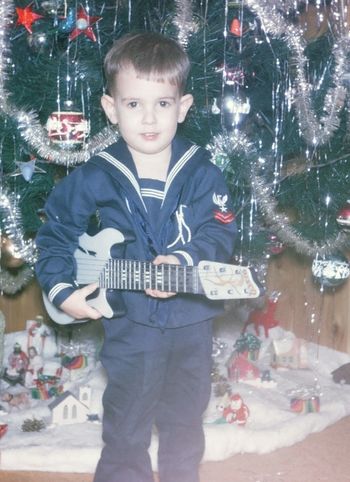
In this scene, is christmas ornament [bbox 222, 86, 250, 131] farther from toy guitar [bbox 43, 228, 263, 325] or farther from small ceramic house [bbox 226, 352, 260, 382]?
small ceramic house [bbox 226, 352, 260, 382]

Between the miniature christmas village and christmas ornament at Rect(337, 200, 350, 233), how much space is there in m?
0.45

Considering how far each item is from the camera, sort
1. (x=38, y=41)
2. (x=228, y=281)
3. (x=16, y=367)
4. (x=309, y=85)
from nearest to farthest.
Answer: (x=228, y=281) → (x=38, y=41) → (x=309, y=85) → (x=16, y=367)

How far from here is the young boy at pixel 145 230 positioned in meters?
1.60

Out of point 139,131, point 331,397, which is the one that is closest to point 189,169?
point 139,131

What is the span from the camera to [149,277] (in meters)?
1.54

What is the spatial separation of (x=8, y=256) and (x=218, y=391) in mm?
640

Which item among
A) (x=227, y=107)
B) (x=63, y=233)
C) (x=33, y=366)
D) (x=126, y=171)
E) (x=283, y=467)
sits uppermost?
(x=227, y=107)

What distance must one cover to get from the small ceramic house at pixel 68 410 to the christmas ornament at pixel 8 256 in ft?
1.13

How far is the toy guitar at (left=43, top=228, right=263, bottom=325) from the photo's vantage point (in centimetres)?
149

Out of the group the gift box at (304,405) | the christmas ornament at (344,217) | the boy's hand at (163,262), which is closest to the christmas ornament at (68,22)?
the boy's hand at (163,262)

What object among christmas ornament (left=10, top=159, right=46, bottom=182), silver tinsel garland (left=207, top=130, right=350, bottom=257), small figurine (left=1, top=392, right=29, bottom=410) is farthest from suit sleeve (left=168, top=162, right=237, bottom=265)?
small figurine (left=1, top=392, right=29, bottom=410)

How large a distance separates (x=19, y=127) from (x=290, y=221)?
709mm

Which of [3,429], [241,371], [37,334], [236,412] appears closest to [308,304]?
[241,371]

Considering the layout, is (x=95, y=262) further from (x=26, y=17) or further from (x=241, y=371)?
(x=241, y=371)
